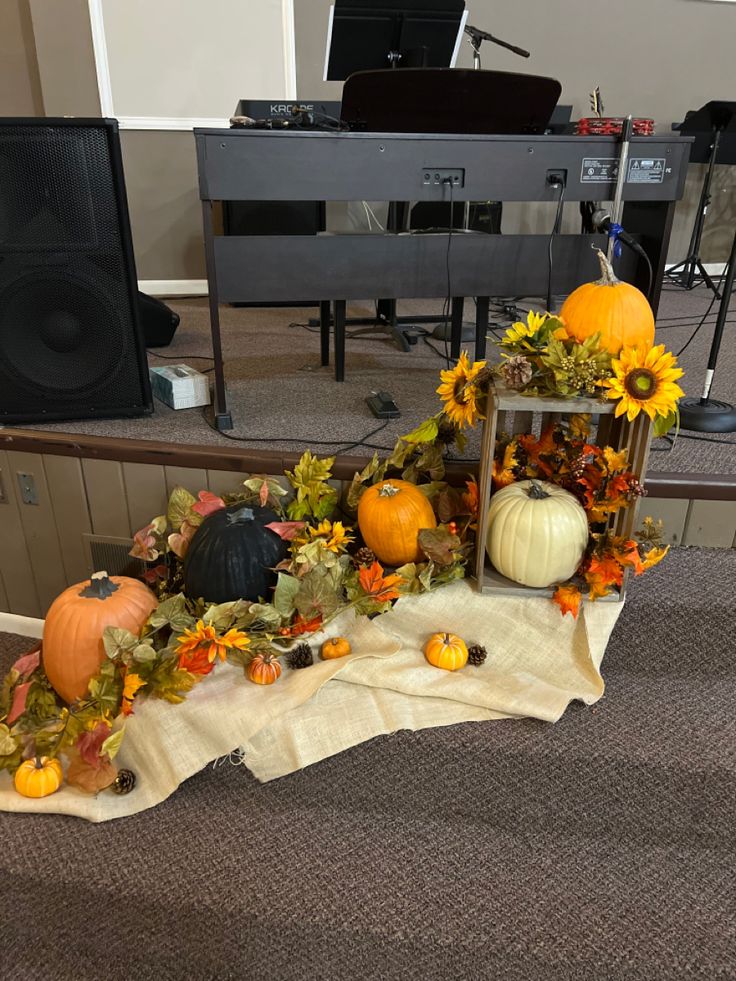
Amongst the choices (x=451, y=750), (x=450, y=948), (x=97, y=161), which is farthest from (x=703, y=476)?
(x=97, y=161)

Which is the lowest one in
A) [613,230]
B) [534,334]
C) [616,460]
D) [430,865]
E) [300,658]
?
[430,865]

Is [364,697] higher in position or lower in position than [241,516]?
lower

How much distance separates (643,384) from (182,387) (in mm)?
1312

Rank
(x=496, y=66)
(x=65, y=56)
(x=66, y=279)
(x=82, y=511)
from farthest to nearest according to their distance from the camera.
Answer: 1. (x=496, y=66)
2. (x=65, y=56)
3. (x=82, y=511)
4. (x=66, y=279)

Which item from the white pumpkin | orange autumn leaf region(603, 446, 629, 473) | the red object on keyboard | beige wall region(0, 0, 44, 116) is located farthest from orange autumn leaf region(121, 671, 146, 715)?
beige wall region(0, 0, 44, 116)

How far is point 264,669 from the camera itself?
50.0 inches

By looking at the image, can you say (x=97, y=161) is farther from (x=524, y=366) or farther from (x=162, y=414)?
(x=524, y=366)

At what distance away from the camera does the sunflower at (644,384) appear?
1.19 meters

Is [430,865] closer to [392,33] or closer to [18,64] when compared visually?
[392,33]

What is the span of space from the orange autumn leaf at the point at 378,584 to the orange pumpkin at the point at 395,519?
0.26ft

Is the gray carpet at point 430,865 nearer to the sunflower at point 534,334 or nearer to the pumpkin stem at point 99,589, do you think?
the pumpkin stem at point 99,589

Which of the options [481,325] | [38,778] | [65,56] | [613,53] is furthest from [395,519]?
[613,53]

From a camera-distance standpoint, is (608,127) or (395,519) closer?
(395,519)

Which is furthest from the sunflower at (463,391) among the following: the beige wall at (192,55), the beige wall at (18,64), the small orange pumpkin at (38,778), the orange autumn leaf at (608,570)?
the beige wall at (18,64)
